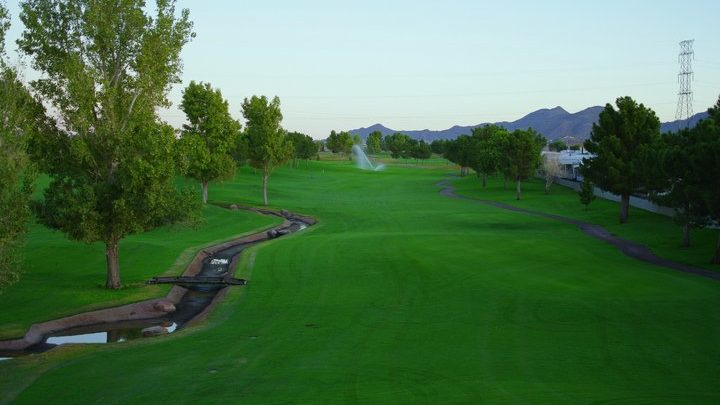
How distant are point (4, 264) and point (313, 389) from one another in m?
10.3

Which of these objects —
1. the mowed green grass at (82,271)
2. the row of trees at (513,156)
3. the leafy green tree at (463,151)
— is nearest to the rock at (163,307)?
the mowed green grass at (82,271)

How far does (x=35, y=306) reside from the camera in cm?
2608

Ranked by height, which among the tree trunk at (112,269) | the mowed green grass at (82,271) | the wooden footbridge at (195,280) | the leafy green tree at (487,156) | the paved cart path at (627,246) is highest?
the leafy green tree at (487,156)

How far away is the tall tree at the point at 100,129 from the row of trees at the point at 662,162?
27.8 m

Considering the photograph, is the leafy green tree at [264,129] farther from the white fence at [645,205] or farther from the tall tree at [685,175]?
the tall tree at [685,175]

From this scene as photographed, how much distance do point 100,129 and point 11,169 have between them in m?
8.87

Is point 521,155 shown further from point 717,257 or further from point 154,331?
point 154,331

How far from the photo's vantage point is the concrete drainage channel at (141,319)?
23172 millimetres

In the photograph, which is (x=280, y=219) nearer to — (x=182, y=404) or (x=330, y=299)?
(x=330, y=299)

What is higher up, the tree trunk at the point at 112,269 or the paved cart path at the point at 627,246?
the tree trunk at the point at 112,269

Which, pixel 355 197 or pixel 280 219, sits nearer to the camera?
pixel 280 219

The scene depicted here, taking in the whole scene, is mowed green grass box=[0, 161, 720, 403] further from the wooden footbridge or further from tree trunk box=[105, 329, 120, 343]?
tree trunk box=[105, 329, 120, 343]

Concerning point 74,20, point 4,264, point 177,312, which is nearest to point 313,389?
point 4,264

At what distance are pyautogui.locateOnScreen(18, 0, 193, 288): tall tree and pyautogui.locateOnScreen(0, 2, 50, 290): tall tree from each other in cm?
616
